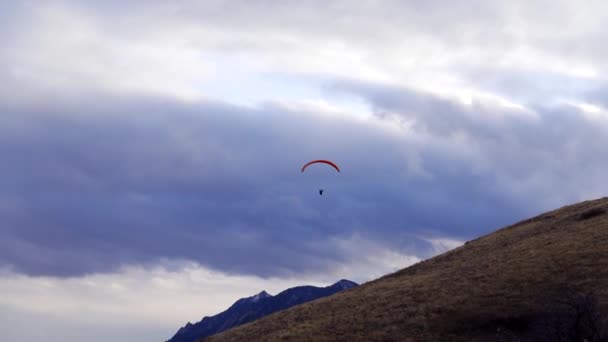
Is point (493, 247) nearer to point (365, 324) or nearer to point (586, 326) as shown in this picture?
point (365, 324)

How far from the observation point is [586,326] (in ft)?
174

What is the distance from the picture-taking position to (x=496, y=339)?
56.1 metres

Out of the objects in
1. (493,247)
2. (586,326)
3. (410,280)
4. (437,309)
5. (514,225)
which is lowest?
(586,326)

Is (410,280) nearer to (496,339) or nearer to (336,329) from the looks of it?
(336,329)

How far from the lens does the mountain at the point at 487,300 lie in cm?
5728

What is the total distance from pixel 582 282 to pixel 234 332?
98.8 feet

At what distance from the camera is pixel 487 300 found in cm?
6356

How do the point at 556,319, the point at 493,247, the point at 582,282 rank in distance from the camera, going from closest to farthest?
the point at 556,319 → the point at 582,282 → the point at 493,247

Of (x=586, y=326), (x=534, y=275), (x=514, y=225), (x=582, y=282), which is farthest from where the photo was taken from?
(x=514, y=225)

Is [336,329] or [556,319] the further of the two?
[336,329]

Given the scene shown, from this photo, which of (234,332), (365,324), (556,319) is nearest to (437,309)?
(365,324)

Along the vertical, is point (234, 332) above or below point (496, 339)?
above

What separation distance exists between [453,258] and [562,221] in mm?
12606

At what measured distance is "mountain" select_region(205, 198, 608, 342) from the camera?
57281mm
